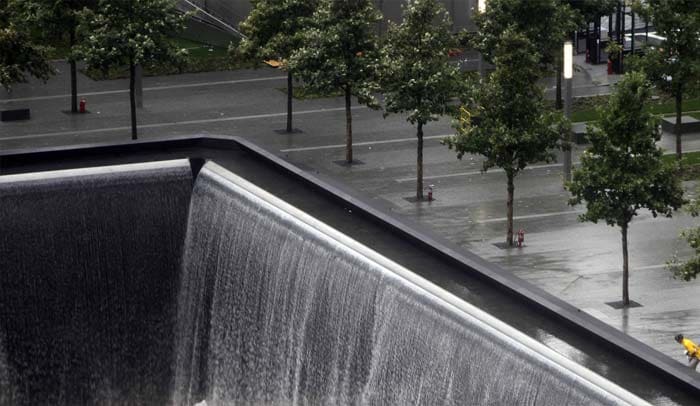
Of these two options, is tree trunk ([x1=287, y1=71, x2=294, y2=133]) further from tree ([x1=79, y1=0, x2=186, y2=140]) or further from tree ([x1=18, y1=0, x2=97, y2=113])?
tree ([x1=18, y1=0, x2=97, y2=113])

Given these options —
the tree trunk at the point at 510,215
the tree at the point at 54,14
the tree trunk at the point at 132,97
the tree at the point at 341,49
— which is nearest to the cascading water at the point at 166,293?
the tree trunk at the point at 510,215

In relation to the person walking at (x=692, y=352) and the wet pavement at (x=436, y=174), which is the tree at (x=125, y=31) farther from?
the person walking at (x=692, y=352)

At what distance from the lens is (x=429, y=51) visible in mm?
43531

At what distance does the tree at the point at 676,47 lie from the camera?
46.2m

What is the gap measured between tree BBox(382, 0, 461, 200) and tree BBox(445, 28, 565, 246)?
340cm

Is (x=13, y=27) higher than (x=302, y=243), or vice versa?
(x=13, y=27)

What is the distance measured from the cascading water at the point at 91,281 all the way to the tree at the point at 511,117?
23.4 feet

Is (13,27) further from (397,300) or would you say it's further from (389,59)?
(397,300)

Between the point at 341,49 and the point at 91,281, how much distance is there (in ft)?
43.1

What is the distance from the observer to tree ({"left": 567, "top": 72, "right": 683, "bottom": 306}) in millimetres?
35344

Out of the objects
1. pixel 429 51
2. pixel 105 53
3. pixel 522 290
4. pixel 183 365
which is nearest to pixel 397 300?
pixel 522 290

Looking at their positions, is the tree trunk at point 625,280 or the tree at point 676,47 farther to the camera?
the tree at point 676,47

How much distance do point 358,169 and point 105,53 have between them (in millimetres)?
7426

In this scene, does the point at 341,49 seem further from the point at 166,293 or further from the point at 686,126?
the point at 166,293
